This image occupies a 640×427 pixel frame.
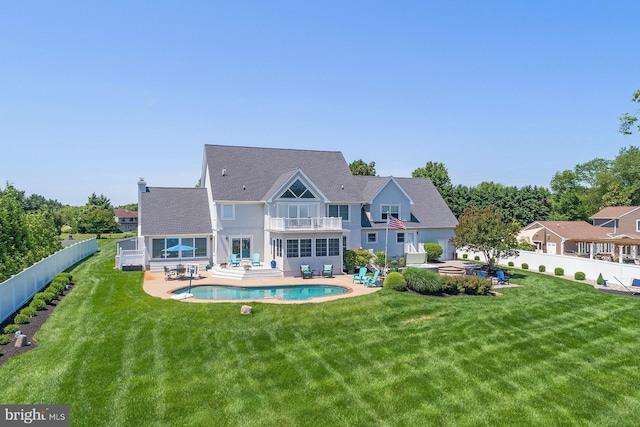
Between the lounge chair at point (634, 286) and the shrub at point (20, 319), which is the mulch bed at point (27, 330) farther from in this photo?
the lounge chair at point (634, 286)

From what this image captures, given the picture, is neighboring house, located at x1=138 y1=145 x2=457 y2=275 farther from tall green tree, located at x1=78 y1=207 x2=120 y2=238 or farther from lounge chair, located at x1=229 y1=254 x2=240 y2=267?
tall green tree, located at x1=78 y1=207 x2=120 y2=238

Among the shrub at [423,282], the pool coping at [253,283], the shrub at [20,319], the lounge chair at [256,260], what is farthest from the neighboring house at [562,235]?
the shrub at [20,319]

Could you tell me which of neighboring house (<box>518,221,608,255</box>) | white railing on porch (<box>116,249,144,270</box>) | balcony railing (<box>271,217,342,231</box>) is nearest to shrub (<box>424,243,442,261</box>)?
balcony railing (<box>271,217,342,231</box>)

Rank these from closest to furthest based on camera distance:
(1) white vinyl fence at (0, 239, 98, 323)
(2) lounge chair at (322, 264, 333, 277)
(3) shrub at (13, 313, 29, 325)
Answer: (3) shrub at (13, 313, 29, 325), (1) white vinyl fence at (0, 239, 98, 323), (2) lounge chair at (322, 264, 333, 277)

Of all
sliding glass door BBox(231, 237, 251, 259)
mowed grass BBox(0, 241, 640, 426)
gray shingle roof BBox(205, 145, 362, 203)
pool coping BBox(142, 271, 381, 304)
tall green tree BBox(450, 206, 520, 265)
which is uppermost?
gray shingle roof BBox(205, 145, 362, 203)

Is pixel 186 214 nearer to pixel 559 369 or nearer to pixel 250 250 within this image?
pixel 250 250

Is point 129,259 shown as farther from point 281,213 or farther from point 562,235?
point 562,235
